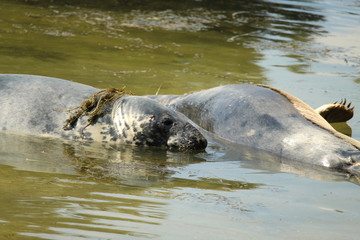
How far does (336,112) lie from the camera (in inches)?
284

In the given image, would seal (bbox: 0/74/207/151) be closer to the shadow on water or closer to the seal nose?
the seal nose

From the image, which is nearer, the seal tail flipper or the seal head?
the seal head

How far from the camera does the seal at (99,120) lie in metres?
6.23

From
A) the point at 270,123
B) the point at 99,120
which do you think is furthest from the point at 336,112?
the point at 99,120

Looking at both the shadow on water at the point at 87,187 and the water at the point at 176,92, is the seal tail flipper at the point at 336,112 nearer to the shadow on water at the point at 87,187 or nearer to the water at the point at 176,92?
the water at the point at 176,92

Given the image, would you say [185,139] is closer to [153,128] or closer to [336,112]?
[153,128]

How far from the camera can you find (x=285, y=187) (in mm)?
4918

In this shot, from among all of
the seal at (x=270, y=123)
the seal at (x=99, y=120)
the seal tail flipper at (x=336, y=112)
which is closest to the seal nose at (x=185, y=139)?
the seal at (x=99, y=120)

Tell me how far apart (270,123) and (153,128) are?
1.00 m

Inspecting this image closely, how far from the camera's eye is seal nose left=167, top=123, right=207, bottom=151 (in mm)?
6133

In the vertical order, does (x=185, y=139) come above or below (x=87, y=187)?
below

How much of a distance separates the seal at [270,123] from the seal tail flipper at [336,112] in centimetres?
51

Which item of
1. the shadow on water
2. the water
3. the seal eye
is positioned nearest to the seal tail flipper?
the water

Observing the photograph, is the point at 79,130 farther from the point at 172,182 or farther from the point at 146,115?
the point at 172,182
